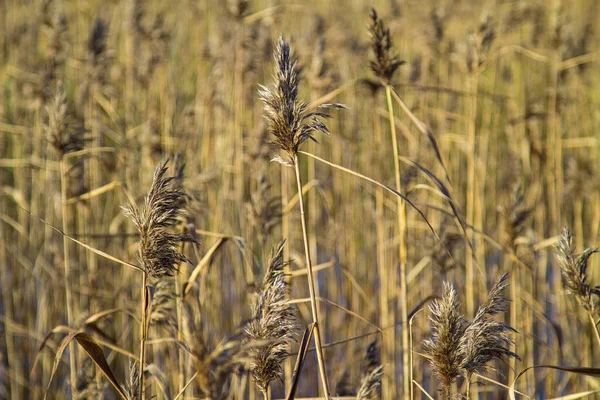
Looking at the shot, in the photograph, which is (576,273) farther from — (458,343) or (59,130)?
(59,130)

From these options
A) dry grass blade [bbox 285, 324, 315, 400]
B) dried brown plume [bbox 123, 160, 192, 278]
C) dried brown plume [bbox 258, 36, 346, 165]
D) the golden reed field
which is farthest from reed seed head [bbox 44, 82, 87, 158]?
dry grass blade [bbox 285, 324, 315, 400]

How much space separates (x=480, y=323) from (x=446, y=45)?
10.5ft

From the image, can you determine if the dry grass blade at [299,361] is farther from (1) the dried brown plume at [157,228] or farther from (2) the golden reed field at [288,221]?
(1) the dried brown plume at [157,228]

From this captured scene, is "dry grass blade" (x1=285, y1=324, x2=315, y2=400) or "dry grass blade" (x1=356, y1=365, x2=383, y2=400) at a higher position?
"dry grass blade" (x1=285, y1=324, x2=315, y2=400)

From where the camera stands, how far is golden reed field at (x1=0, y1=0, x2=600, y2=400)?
4.99ft

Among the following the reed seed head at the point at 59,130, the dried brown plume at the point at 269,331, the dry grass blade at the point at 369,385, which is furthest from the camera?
the reed seed head at the point at 59,130

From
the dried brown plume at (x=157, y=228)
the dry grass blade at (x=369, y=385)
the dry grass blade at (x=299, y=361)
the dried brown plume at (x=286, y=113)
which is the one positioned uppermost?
the dried brown plume at (x=286, y=113)

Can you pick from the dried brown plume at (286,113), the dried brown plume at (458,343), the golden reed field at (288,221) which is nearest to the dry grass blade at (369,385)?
the golden reed field at (288,221)

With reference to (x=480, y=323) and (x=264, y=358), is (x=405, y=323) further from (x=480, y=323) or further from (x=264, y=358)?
(x=264, y=358)

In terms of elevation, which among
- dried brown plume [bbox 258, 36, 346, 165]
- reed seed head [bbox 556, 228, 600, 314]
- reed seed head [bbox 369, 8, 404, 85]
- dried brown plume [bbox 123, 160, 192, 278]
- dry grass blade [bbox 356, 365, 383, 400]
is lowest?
dry grass blade [bbox 356, 365, 383, 400]

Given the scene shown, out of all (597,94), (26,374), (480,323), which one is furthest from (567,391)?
(597,94)

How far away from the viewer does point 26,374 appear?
3.65 m

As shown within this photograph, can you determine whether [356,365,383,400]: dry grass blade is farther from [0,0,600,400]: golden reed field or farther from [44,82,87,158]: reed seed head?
[44,82,87,158]: reed seed head

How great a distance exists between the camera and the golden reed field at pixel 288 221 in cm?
152
